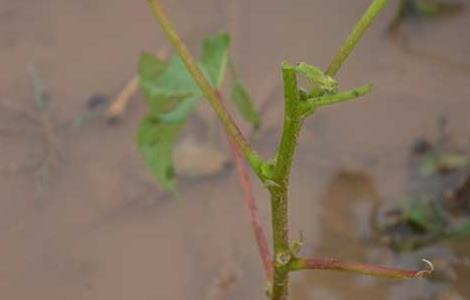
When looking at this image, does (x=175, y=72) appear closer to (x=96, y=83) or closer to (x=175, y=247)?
(x=175, y=247)

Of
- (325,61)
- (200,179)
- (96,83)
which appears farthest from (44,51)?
(325,61)

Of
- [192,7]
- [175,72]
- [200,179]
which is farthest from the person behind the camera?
[192,7]

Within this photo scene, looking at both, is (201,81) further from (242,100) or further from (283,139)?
(242,100)

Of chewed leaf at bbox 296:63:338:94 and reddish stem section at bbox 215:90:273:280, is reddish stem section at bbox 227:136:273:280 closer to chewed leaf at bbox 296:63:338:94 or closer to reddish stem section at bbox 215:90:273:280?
reddish stem section at bbox 215:90:273:280

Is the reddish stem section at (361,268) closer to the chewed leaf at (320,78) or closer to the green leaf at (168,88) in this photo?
the chewed leaf at (320,78)

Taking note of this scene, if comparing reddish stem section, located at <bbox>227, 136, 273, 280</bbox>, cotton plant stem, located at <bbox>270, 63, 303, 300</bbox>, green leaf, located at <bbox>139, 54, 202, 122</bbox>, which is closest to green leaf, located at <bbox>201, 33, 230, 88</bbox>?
green leaf, located at <bbox>139, 54, 202, 122</bbox>

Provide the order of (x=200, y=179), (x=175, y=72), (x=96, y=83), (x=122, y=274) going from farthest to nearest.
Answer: (x=96, y=83)
(x=200, y=179)
(x=122, y=274)
(x=175, y=72)

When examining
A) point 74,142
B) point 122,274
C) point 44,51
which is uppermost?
point 44,51

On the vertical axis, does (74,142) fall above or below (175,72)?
below
